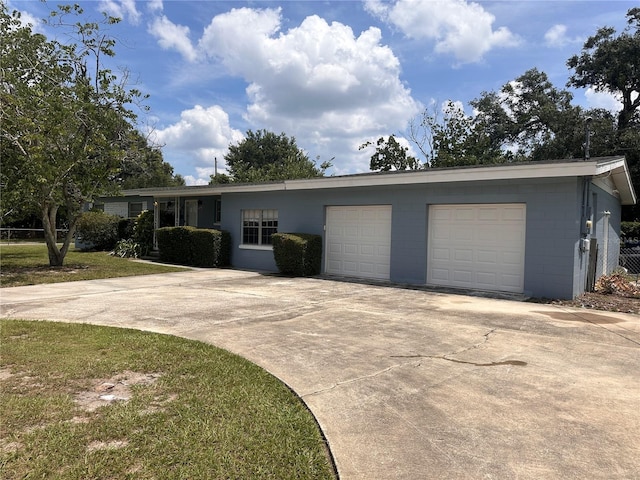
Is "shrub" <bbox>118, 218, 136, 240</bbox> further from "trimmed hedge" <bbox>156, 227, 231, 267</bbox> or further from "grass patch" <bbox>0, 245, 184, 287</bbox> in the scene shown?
"trimmed hedge" <bbox>156, 227, 231, 267</bbox>

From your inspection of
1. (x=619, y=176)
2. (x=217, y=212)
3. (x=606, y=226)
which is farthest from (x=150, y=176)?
(x=619, y=176)

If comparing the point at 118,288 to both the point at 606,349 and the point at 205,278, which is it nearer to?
the point at 205,278

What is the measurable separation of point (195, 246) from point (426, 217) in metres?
8.20

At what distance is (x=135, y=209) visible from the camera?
794 inches

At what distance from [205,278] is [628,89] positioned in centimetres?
2601

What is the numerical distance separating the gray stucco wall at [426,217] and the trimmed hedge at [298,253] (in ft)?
2.18

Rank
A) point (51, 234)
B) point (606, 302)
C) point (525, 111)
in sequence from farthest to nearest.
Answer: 1. point (525, 111)
2. point (51, 234)
3. point (606, 302)

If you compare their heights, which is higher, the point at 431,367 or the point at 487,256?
the point at 487,256

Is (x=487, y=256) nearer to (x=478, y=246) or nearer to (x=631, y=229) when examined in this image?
(x=478, y=246)

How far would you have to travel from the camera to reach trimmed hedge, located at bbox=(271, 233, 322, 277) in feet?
40.3

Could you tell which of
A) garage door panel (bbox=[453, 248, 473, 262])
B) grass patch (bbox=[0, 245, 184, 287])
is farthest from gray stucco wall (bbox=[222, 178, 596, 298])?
grass patch (bbox=[0, 245, 184, 287])

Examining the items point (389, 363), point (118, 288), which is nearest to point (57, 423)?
point (389, 363)

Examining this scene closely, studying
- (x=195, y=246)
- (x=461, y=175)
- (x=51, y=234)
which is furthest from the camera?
(x=195, y=246)

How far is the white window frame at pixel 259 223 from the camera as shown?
47.6 feet
